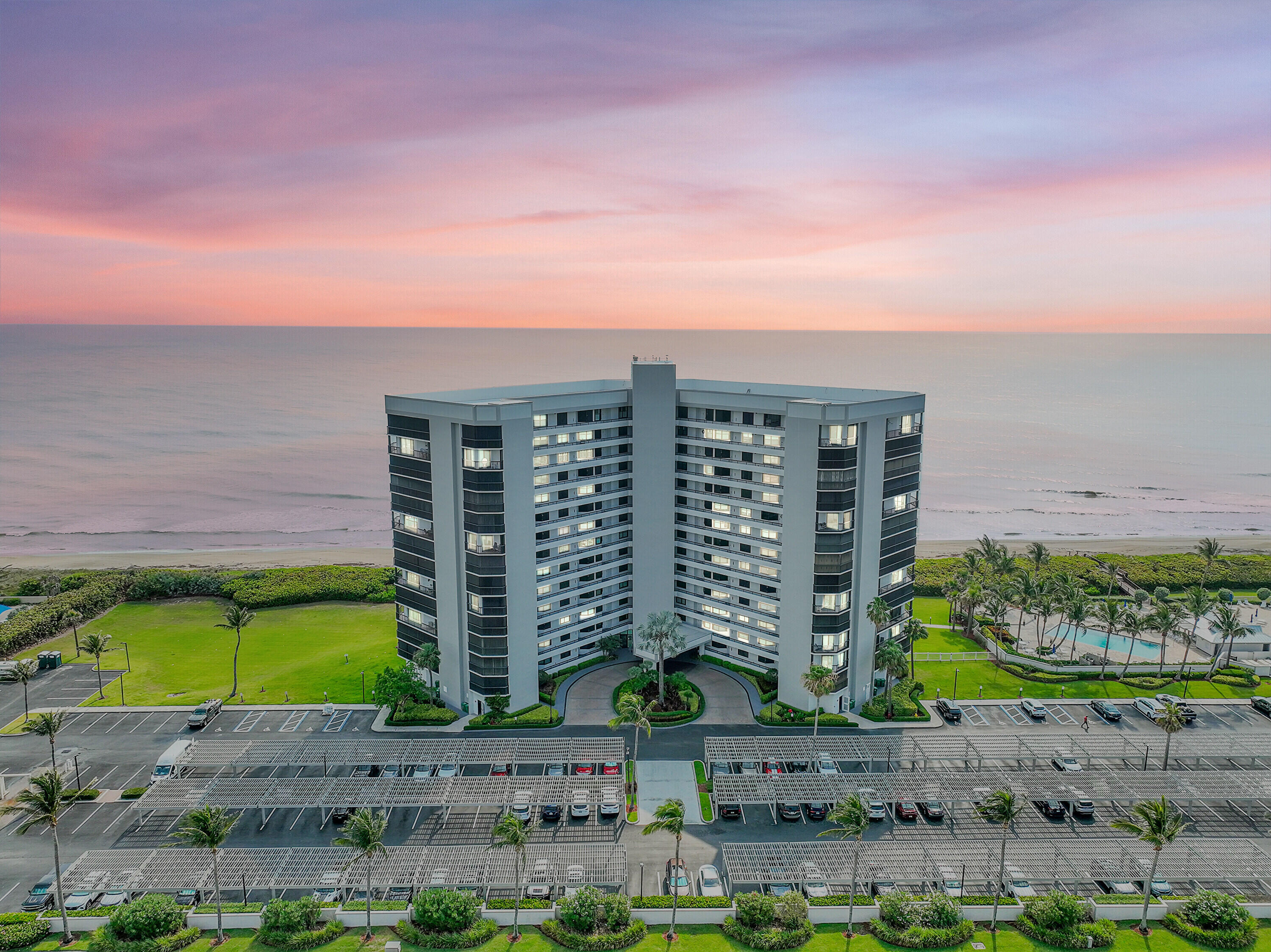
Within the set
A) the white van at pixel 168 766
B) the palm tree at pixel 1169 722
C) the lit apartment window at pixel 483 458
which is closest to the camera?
the palm tree at pixel 1169 722

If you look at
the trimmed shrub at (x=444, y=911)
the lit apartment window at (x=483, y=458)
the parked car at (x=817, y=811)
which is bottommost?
the parked car at (x=817, y=811)

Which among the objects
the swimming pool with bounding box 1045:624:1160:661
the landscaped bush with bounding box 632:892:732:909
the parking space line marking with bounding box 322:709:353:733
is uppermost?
the landscaped bush with bounding box 632:892:732:909

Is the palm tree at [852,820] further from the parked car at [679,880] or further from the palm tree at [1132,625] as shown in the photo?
the palm tree at [1132,625]

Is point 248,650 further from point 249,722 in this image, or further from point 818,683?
point 818,683

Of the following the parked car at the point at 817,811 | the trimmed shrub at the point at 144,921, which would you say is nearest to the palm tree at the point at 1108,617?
the parked car at the point at 817,811

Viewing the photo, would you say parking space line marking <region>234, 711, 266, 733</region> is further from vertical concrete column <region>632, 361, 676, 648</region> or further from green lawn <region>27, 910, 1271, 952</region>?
vertical concrete column <region>632, 361, 676, 648</region>

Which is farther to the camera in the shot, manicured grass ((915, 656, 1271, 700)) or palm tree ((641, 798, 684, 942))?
manicured grass ((915, 656, 1271, 700))

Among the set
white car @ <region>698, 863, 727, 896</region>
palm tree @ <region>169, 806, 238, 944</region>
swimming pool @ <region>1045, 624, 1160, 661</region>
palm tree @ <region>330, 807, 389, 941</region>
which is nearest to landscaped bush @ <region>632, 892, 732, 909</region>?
white car @ <region>698, 863, 727, 896</region>

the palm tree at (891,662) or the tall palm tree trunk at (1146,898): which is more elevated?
the palm tree at (891,662)
